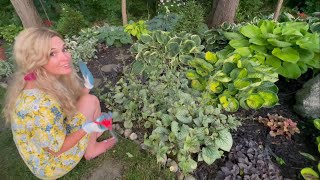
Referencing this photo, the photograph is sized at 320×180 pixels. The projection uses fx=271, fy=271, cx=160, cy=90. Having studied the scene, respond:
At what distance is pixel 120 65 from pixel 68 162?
6.58 feet

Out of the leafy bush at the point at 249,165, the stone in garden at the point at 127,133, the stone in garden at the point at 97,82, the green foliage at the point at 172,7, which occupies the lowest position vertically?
the stone in garden at the point at 127,133

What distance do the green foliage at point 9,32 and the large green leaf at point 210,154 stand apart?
4.64 m

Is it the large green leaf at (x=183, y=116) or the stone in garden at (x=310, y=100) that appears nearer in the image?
the large green leaf at (x=183, y=116)

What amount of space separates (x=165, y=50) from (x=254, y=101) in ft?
4.21

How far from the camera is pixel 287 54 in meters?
2.96

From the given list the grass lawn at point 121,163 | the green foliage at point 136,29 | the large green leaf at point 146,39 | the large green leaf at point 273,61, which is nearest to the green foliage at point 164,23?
the green foliage at point 136,29

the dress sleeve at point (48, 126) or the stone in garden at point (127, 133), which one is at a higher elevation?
the dress sleeve at point (48, 126)

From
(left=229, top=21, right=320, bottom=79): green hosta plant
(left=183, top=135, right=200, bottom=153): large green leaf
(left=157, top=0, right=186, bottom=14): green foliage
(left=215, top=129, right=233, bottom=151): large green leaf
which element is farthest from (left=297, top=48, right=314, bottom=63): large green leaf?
(left=157, top=0, right=186, bottom=14): green foliage

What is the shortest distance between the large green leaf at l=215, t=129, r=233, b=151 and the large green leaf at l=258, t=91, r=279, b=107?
694 mm

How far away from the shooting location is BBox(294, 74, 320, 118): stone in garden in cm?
284

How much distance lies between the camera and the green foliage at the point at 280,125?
2770mm

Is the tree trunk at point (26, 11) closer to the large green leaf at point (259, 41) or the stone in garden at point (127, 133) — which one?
the stone in garden at point (127, 133)

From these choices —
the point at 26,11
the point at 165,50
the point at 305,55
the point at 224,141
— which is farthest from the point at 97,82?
the point at 305,55

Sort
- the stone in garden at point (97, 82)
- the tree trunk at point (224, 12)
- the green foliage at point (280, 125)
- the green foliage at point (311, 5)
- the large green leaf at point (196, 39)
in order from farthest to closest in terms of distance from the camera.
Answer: the green foliage at point (311, 5), the tree trunk at point (224, 12), the stone in garden at point (97, 82), the large green leaf at point (196, 39), the green foliage at point (280, 125)
